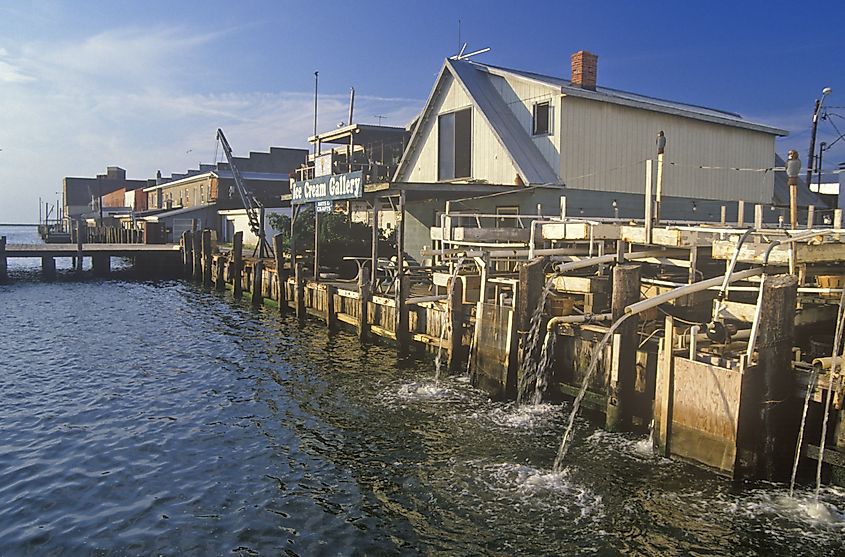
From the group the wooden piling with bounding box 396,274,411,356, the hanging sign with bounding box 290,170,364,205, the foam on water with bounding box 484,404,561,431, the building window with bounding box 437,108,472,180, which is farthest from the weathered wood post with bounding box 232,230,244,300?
the foam on water with bounding box 484,404,561,431

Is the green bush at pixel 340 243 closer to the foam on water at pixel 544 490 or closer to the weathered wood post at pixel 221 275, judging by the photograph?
the weathered wood post at pixel 221 275

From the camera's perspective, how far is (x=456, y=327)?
17062 millimetres

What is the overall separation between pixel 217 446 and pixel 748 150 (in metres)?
27.0

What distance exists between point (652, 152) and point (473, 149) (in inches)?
288

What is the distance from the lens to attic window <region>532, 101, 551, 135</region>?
24672mm

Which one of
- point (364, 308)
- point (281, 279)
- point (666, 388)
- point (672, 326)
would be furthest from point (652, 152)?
point (666, 388)

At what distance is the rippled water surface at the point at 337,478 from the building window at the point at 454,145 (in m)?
11.5

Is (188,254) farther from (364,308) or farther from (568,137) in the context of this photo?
(568,137)

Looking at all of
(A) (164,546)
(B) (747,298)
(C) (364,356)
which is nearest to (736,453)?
(B) (747,298)

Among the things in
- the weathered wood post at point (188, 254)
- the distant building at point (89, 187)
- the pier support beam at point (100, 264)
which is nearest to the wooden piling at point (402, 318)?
the weathered wood post at point (188, 254)

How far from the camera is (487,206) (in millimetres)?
25734

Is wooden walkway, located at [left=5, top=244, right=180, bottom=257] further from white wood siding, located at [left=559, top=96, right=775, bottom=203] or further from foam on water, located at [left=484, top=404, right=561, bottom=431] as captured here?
foam on water, located at [left=484, top=404, right=561, bottom=431]

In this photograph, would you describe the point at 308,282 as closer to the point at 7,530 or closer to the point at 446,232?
the point at 446,232

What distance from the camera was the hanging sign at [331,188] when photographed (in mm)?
23406
